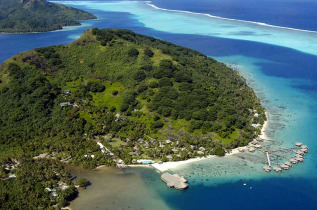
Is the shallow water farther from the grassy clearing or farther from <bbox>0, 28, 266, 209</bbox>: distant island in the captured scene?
the grassy clearing

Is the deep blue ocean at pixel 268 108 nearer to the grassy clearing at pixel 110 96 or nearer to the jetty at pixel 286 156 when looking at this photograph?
the jetty at pixel 286 156

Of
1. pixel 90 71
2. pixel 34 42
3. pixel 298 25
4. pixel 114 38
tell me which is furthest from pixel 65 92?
pixel 298 25

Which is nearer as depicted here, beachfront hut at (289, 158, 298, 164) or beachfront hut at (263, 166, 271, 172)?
beachfront hut at (263, 166, 271, 172)

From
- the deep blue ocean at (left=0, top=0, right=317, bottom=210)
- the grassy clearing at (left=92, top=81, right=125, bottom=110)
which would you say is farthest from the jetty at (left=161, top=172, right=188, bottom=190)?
the grassy clearing at (left=92, top=81, right=125, bottom=110)

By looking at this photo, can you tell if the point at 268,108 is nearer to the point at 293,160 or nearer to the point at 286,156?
the point at 286,156

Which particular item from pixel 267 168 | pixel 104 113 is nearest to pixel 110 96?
pixel 104 113
